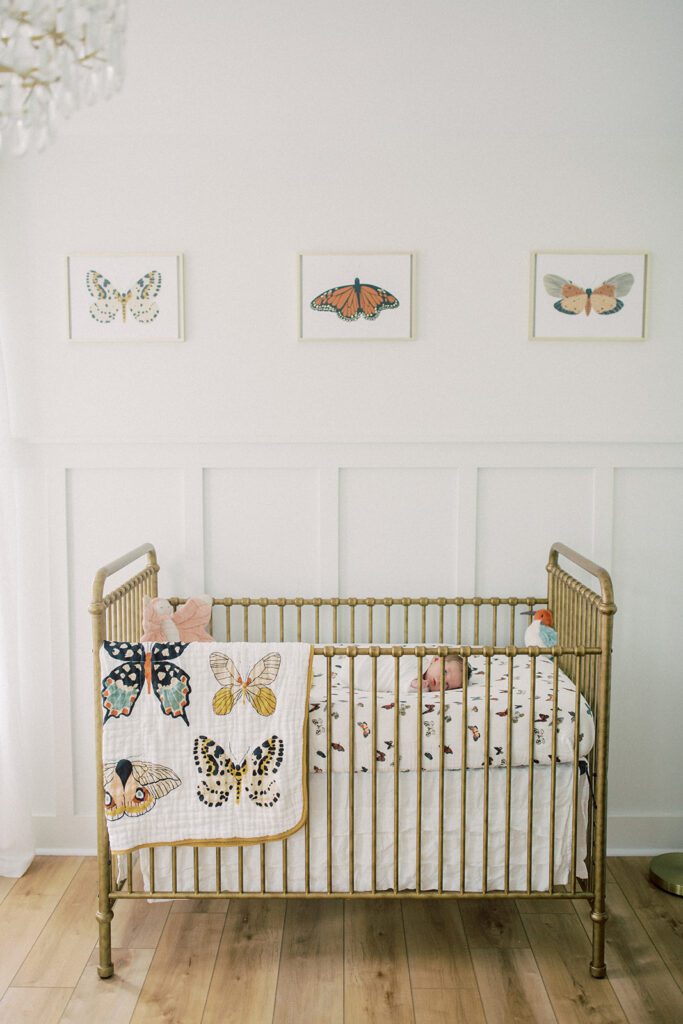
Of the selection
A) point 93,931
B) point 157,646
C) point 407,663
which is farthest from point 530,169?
point 93,931

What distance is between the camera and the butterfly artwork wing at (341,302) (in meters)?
2.51

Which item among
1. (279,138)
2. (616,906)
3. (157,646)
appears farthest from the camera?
(279,138)

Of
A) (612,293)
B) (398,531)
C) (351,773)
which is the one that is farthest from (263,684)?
(612,293)

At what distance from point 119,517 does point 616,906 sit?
181 centimetres

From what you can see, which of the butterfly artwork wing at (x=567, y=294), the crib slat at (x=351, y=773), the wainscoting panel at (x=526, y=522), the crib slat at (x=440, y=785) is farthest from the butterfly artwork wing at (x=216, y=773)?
the butterfly artwork wing at (x=567, y=294)

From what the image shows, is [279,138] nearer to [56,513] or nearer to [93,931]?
[56,513]

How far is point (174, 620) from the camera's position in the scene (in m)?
2.37

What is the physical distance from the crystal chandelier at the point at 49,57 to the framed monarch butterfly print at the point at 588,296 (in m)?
1.48

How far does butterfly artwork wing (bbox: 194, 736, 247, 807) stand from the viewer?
1.96 meters

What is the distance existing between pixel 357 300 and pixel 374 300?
0.17 ft

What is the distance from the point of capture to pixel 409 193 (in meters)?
2.50

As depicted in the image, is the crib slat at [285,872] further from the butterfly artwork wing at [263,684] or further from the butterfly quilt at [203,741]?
the butterfly artwork wing at [263,684]

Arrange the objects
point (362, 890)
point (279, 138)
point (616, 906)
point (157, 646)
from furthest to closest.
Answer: point (279, 138) < point (616, 906) < point (362, 890) < point (157, 646)

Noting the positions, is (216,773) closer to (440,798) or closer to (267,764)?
(267,764)
